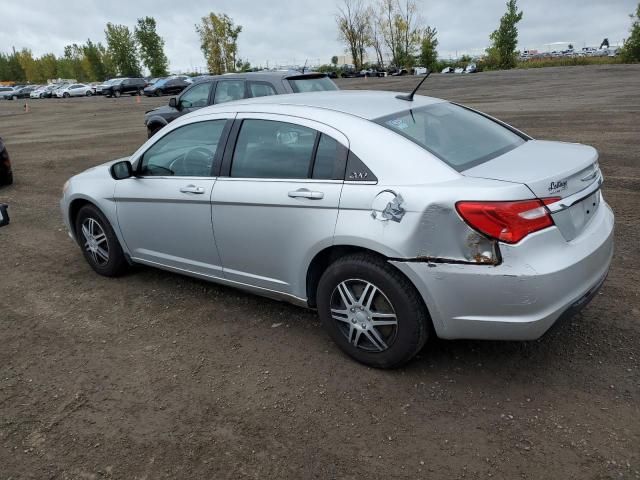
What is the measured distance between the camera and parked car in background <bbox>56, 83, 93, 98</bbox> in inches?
2170

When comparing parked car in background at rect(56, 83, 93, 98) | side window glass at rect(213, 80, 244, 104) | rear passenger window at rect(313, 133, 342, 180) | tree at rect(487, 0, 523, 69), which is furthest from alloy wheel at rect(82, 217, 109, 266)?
tree at rect(487, 0, 523, 69)

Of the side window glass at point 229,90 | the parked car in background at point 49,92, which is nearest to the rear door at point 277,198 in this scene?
the side window glass at point 229,90

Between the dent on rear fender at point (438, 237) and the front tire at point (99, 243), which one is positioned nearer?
the dent on rear fender at point (438, 237)

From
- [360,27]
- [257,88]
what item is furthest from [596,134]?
[360,27]

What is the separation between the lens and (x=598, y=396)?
297cm

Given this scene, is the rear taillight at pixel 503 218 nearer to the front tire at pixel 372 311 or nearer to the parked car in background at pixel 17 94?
the front tire at pixel 372 311

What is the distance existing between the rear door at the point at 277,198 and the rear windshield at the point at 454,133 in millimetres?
444

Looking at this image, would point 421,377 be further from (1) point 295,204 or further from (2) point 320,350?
(1) point 295,204

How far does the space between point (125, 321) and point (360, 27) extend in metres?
98.2

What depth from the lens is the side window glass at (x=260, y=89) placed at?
8820mm

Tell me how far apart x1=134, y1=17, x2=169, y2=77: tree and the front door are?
7823 centimetres

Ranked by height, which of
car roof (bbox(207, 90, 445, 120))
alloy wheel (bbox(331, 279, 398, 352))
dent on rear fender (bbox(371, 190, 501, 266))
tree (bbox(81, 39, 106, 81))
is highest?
tree (bbox(81, 39, 106, 81))

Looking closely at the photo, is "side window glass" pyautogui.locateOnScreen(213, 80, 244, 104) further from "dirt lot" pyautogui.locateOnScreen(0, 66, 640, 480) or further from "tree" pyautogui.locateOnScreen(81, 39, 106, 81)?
"tree" pyautogui.locateOnScreen(81, 39, 106, 81)

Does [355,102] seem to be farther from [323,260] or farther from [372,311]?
[372,311]
